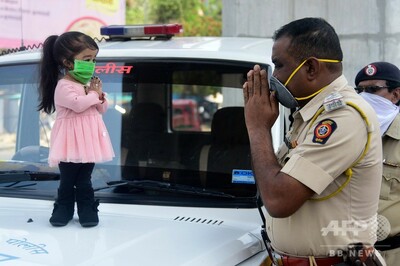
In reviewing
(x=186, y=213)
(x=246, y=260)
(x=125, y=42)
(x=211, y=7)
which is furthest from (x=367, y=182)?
(x=211, y=7)

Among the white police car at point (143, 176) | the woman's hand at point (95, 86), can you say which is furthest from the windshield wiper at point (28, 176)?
the woman's hand at point (95, 86)

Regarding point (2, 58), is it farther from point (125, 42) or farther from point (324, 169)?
point (324, 169)

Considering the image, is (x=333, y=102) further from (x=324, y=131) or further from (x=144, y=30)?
(x=144, y=30)

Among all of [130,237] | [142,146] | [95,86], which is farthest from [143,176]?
[130,237]

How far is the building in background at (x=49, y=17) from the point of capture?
5691mm

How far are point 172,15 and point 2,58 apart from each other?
1579 cm

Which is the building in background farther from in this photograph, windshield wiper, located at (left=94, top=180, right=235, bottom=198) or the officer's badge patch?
the officer's badge patch

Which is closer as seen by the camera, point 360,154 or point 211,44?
point 360,154

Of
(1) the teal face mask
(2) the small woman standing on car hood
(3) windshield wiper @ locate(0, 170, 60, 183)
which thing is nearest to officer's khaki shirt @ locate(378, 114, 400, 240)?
(2) the small woman standing on car hood

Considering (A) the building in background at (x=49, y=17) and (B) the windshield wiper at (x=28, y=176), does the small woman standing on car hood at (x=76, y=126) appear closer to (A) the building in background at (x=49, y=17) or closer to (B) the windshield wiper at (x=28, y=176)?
(B) the windshield wiper at (x=28, y=176)

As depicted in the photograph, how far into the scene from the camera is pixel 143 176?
10.3 ft

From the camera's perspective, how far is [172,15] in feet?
62.4

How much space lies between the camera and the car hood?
2.18 metres

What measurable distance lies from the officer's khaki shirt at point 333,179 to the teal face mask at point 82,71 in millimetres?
1039
